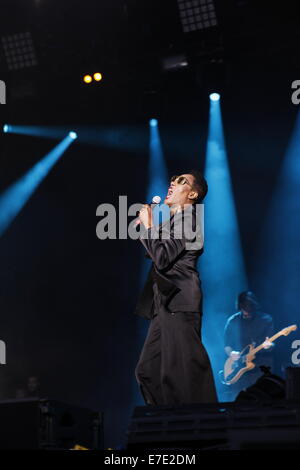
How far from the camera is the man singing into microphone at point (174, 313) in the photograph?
3609 millimetres

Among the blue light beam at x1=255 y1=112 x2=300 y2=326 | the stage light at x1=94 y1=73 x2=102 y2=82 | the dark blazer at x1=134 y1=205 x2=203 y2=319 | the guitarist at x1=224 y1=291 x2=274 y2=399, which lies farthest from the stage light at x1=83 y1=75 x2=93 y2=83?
the dark blazer at x1=134 y1=205 x2=203 y2=319

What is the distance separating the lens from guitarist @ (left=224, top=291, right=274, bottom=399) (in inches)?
308

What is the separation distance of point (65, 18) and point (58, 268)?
3640 mm

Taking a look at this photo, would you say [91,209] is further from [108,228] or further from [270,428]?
[270,428]

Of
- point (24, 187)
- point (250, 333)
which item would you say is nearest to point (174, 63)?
point (24, 187)

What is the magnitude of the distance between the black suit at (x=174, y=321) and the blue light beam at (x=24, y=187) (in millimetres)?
6394

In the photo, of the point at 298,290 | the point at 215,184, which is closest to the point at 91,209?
the point at 215,184

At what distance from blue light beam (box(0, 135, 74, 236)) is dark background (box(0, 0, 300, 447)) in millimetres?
108

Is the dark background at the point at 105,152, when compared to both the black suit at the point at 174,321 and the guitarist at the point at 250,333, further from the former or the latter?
the black suit at the point at 174,321

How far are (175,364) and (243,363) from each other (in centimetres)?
456

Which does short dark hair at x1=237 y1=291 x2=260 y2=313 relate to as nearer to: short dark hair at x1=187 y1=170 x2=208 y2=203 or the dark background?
the dark background

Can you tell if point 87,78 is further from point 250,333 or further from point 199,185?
point 199,185

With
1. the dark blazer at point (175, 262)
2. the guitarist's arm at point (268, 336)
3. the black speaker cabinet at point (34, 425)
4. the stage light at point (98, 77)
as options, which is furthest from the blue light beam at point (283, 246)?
the black speaker cabinet at point (34, 425)

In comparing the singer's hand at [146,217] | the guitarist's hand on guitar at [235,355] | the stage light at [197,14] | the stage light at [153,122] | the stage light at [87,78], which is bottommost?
the singer's hand at [146,217]
